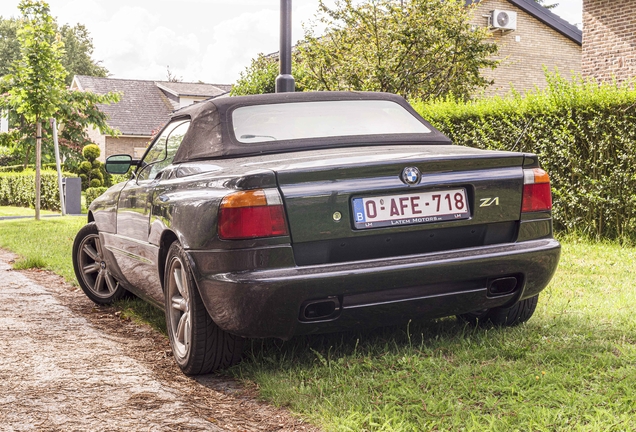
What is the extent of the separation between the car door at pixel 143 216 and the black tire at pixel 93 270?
856 mm

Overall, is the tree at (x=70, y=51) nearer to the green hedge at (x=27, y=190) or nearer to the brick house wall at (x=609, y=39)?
the green hedge at (x=27, y=190)

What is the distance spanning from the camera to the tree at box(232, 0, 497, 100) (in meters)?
17.1

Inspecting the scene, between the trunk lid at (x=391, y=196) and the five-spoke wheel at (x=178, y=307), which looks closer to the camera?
the trunk lid at (x=391, y=196)

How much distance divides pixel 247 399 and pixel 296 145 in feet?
5.09

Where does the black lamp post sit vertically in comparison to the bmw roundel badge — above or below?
above

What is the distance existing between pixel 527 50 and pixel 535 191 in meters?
25.7

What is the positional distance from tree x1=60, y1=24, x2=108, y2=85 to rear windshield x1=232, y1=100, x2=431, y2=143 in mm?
85131

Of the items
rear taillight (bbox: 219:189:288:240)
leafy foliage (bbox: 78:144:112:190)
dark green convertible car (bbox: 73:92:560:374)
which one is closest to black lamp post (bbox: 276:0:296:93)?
dark green convertible car (bbox: 73:92:560:374)

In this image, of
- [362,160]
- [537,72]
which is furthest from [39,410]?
[537,72]

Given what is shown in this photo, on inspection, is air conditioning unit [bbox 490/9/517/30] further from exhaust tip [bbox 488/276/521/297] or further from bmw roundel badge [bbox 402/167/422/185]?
bmw roundel badge [bbox 402/167/422/185]

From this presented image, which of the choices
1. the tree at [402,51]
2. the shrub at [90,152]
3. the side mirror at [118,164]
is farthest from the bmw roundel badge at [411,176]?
the shrub at [90,152]

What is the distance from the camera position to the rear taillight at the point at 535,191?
4.23 metres

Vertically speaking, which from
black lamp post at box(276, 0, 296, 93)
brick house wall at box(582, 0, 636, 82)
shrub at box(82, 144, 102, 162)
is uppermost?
brick house wall at box(582, 0, 636, 82)

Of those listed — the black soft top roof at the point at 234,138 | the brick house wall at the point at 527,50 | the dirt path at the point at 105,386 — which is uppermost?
the brick house wall at the point at 527,50
